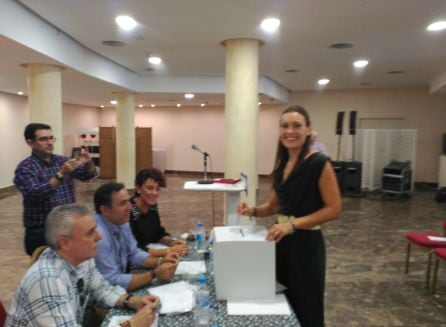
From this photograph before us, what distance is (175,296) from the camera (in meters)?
1.71

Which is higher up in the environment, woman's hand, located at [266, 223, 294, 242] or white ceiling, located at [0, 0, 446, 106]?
white ceiling, located at [0, 0, 446, 106]

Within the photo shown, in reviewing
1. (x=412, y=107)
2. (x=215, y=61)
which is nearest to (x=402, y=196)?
(x=412, y=107)

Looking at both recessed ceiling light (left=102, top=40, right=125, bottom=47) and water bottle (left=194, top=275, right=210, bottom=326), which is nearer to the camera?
water bottle (left=194, top=275, right=210, bottom=326)

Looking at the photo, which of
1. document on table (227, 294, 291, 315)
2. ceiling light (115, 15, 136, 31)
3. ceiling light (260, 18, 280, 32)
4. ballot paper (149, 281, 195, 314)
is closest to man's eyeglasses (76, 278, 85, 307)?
ballot paper (149, 281, 195, 314)

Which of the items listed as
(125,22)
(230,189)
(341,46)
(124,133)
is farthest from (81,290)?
(124,133)

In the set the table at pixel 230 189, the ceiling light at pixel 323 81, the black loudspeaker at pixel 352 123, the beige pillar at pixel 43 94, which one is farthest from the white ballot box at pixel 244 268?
the black loudspeaker at pixel 352 123

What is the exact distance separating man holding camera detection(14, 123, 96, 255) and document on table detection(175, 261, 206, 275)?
1.13m

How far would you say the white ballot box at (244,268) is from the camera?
5.41 feet

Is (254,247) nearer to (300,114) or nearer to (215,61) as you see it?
(300,114)

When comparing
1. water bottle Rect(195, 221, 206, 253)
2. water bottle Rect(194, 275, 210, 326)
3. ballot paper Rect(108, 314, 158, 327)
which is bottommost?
ballot paper Rect(108, 314, 158, 327)

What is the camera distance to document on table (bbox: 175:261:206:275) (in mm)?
1989

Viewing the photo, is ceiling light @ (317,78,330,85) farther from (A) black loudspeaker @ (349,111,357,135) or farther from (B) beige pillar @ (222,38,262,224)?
(B) beige pillar @ (222,38,262,224)

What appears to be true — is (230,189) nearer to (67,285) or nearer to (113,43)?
(67,285)

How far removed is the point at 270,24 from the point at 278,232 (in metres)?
2.98
